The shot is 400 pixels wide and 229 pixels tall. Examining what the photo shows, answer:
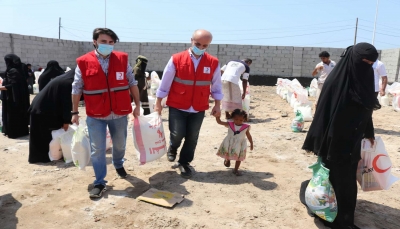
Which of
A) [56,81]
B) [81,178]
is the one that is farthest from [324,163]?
[56,81]

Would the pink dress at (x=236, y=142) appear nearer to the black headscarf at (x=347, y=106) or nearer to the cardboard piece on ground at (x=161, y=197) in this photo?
the cardboard piece on ground at (x=161, y=197)

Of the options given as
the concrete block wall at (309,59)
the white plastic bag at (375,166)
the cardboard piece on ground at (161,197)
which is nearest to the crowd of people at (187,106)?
the white plastic bag at (375,166)

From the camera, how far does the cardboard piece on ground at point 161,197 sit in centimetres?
302

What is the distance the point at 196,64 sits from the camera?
11.6 ft

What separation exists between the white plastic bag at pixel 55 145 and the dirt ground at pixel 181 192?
101 mm

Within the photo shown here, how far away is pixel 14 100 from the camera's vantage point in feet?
17.7

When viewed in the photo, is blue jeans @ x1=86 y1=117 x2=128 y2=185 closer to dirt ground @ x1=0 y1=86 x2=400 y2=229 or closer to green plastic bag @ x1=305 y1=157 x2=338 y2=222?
dirt ground @ x1=0 y1=86 x2=400 y2=229

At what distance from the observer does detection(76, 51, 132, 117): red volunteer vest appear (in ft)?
9.76

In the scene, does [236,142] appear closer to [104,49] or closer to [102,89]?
[102,89]

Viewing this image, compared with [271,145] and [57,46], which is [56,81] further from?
[57,46]

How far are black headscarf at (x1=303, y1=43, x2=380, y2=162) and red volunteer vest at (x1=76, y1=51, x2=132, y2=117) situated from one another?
1.80 meters

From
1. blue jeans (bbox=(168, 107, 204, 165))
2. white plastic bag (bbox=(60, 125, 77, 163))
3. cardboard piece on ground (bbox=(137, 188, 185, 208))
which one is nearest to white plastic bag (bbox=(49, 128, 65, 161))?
white plastic bag (bbox=(60, 125, 77, 163))

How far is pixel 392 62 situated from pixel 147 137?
15081mm

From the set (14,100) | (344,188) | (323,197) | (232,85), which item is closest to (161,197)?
(323,197)
